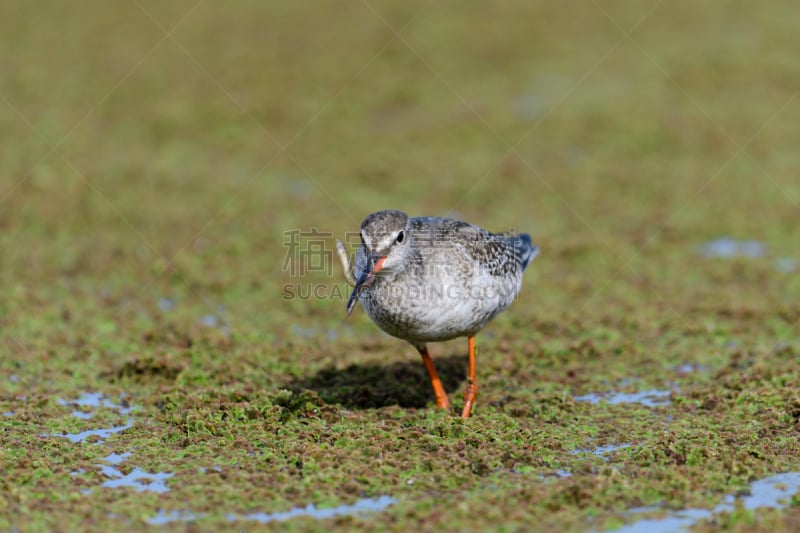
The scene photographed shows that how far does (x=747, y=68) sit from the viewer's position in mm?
18609

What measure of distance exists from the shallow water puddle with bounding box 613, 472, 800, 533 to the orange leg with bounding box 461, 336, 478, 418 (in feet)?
7.66

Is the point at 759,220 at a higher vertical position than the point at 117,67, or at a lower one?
lower

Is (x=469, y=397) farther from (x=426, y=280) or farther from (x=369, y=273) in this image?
(x=369, y=273)

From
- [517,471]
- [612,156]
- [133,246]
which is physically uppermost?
[612,156]

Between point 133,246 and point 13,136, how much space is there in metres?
5.11

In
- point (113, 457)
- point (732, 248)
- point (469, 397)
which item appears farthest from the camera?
point (732, 248)

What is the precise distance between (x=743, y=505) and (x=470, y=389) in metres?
2.83

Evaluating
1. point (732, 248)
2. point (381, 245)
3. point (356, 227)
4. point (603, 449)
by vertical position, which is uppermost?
point (356, 227)

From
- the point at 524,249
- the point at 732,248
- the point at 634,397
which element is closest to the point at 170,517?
the point at 634,397

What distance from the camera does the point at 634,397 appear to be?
8.77 metres

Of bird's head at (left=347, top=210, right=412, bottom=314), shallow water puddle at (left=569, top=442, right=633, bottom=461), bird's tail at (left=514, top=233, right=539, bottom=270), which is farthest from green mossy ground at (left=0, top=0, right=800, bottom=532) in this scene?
bird's head at (left=347, top=210, right=412, bottom=314)

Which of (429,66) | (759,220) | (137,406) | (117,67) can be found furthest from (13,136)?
(759,220)

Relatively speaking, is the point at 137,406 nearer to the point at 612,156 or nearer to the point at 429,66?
the point at 612,156

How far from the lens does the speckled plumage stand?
758 cm
